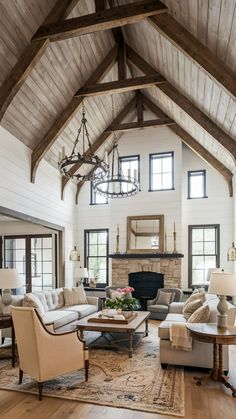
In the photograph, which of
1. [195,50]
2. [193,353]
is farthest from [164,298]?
[195,50]

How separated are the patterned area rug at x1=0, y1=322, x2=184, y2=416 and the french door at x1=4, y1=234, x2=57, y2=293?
4837mm

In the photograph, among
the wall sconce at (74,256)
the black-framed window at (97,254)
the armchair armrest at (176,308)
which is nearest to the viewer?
the armchair armrest at (176,308)

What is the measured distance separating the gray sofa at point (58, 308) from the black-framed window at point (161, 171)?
378 centimetres

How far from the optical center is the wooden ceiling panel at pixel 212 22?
3643mm

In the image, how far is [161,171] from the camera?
360 inches

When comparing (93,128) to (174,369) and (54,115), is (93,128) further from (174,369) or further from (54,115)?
(174,369)

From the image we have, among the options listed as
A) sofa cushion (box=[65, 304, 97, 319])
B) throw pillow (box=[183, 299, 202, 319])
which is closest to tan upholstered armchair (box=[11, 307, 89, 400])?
throw pillow (box=[183, 299, 202, 319])

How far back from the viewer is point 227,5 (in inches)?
138

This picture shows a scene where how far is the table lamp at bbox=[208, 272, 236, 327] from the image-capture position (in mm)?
3815

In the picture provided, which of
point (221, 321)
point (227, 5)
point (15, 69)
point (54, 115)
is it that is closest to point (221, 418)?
point (221, 321)

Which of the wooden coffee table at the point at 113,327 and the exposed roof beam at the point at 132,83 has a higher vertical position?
the exposed roof beam at the point at 132,83

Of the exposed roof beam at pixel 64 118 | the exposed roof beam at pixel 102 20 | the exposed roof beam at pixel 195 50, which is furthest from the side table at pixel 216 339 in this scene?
the exposed roof beam at pixel 64 118

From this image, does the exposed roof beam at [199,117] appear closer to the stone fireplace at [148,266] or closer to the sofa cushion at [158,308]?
the stone fireplace at [148,266]

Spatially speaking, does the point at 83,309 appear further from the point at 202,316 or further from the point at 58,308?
the point at 202,316
